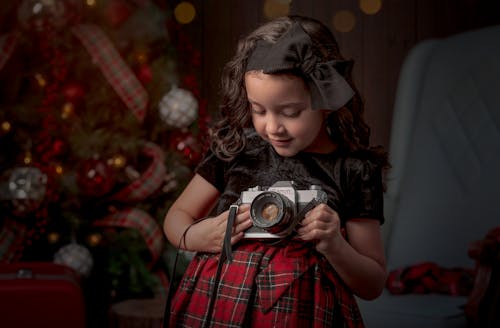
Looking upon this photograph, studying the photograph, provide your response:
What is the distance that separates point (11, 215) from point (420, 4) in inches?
59.5

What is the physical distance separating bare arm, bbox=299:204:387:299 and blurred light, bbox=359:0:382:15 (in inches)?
61.2

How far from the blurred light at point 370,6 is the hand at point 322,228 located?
5.34ft

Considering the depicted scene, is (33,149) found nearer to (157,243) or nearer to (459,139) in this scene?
(157,243)

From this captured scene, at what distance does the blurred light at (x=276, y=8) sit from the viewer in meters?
2.54

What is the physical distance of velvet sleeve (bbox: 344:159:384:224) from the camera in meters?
1.08

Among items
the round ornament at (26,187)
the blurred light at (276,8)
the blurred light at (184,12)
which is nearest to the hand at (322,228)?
the round ornament at (26,187)

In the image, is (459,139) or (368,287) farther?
(459,139)

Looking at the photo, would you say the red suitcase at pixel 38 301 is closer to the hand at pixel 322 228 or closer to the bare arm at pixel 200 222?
the bare arm at pixel 200 222

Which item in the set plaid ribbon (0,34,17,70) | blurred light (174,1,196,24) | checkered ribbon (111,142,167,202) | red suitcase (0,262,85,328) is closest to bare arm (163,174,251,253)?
red suitcase (0,262,85,328)

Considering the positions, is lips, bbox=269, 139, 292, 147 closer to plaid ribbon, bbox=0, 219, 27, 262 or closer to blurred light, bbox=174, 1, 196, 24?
plaid ribbon, bbox=0, 219, 27, 262

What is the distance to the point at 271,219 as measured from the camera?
100 cm

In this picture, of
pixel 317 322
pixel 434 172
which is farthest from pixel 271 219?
pixel 434 172

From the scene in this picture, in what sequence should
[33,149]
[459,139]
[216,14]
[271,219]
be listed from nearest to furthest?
[271,219] → [459,139] → [33,149] → [216,14]

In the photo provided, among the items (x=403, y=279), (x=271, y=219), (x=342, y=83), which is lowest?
(x=403, y=279)
